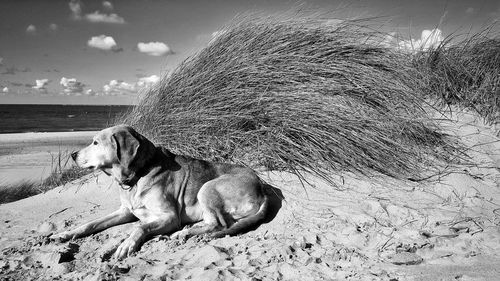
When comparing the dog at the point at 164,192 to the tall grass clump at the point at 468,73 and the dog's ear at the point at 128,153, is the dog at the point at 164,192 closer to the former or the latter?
the dog's ear at the point at 128,153

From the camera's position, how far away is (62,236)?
12.2 feet

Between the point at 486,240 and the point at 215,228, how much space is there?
97.9 inches

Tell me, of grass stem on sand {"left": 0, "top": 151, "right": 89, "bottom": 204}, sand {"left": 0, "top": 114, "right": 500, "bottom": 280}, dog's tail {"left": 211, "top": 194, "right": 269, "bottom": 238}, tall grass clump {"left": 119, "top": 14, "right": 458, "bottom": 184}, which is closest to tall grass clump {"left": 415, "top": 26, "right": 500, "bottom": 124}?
tall grass clump {"left": 119, "top": 14, "right": 458, "bottom": 184}

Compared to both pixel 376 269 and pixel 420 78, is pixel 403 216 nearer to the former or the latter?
pixel 376 269

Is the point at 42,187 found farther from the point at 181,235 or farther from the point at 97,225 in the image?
the point at 181,235

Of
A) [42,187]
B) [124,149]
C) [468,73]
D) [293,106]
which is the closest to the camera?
[124,149]

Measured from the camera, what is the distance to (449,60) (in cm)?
700

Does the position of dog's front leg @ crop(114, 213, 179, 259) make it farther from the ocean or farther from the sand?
the ocean

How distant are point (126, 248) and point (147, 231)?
0.95ft

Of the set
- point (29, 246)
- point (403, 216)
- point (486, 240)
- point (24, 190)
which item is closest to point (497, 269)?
point (486, 240)

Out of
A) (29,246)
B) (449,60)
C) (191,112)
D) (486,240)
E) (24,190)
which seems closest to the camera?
(486,240)

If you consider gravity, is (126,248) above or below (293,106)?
below

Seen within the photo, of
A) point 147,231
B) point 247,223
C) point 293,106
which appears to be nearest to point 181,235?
point 147,231

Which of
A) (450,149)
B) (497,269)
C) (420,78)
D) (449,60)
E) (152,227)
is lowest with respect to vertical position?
(152,227)
